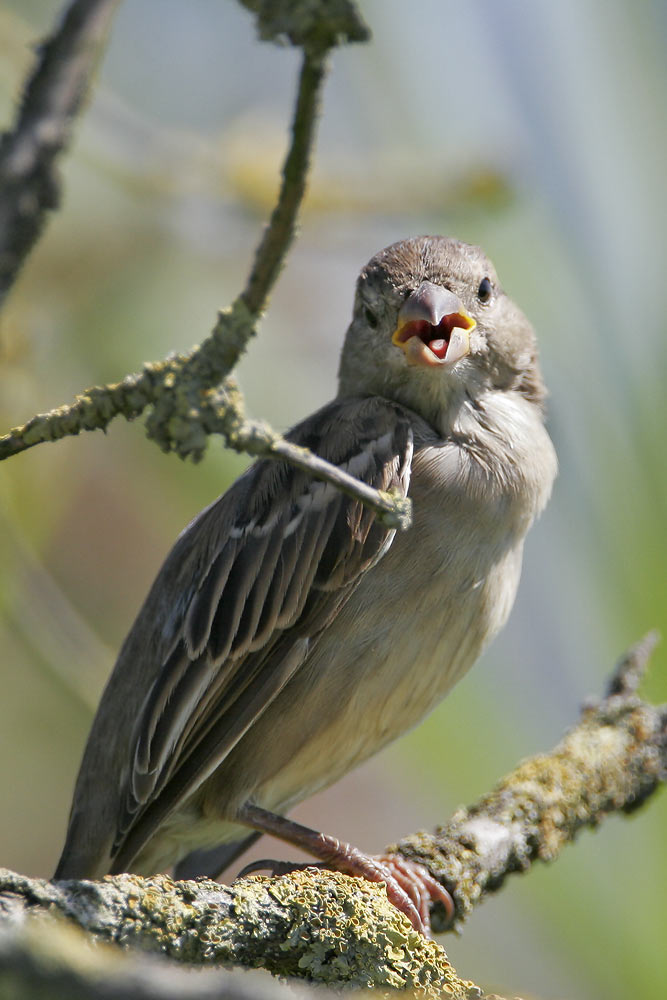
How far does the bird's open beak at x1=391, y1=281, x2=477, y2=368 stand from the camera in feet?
12.0

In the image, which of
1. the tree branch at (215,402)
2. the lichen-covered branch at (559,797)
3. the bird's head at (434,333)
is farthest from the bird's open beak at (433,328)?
the tree branch at (215,402)

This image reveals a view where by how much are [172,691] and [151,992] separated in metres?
2.49

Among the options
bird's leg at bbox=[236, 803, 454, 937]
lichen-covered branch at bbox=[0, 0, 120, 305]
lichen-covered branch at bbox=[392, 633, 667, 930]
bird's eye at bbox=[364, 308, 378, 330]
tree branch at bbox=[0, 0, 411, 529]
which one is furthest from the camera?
bird's eye at bbox=[364, 308, 378, 330]

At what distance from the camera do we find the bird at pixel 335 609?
345 cm

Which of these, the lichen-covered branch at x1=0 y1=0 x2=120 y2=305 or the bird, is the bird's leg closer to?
the bird

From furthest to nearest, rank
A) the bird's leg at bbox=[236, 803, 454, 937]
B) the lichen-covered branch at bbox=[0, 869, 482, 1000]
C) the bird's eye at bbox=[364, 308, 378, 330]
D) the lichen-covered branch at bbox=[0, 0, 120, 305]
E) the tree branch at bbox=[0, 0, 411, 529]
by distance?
the bird's eye at bbox=[364, 308, 378, 330] → the bird's leg at bbox=[236, 803, 454, 937] → the lichen-covered branch at bbox=[0, 0, 120, 305] → the lichen-covered branch at bbox=[0, 869, 482, 1000] → the tree branch at bbox=[0, 0, 411, 529]

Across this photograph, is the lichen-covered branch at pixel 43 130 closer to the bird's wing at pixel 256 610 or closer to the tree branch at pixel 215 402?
the tree branch at pixel 215 402

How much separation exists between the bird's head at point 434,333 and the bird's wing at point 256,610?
17 cm

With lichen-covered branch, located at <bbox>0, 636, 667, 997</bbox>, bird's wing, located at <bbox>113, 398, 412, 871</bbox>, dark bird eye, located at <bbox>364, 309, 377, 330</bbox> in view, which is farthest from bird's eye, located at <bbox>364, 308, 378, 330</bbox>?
lichen-covered branch, located at <bbox>0, 636, 667, 997</bbox>

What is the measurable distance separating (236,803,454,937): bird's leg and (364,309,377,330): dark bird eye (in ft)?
6.09

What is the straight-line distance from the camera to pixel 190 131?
4.96 meters

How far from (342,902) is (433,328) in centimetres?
205

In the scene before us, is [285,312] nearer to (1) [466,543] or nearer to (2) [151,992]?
(1) [466,543]

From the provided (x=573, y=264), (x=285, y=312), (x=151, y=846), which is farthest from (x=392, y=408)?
(x=285, y=312)
